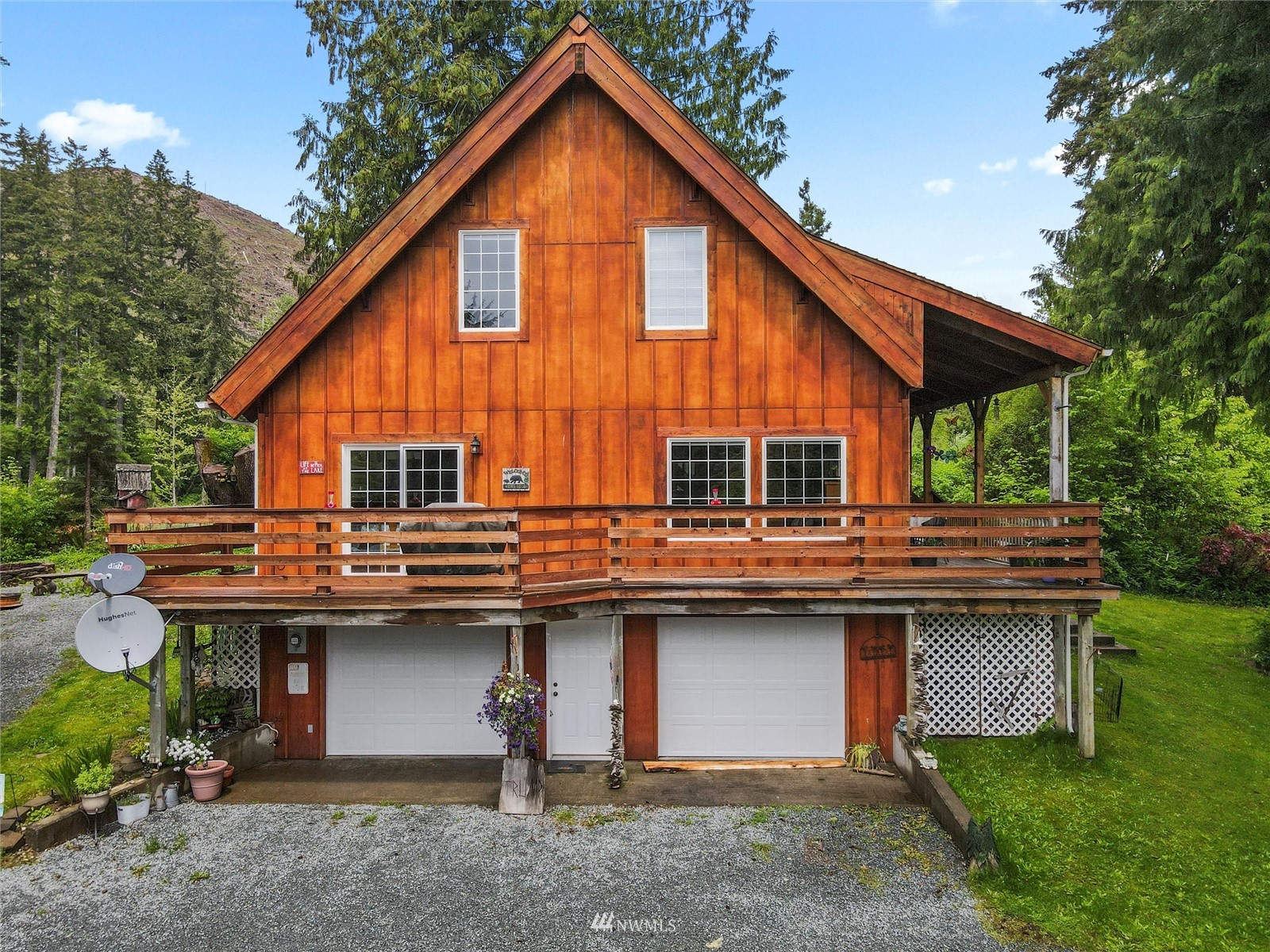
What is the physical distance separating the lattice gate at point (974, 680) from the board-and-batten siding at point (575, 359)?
2.53 metres

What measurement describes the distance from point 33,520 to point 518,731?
26.1 m


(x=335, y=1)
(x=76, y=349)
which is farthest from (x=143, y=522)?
(x=76, y=349)

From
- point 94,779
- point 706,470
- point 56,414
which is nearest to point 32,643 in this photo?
point 94,779

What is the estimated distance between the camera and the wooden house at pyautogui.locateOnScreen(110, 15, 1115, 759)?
9.02 meters

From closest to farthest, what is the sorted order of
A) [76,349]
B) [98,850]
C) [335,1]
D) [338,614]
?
[98,850]
[338,614]
[335,1]
[76,349]

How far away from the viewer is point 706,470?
9.42 metres

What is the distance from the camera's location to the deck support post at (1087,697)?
854cm

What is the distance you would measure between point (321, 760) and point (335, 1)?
722 inches

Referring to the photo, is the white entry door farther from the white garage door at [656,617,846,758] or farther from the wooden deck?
the wooden deck

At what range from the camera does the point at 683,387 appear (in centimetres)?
943

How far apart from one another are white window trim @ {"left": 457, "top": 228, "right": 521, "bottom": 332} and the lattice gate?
24.2ft

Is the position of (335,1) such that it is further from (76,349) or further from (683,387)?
(76,349)

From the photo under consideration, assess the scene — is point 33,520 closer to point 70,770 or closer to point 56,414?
point 56,414

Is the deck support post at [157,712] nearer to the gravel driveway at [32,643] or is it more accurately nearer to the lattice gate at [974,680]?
the gravel driveway at [32,643]
